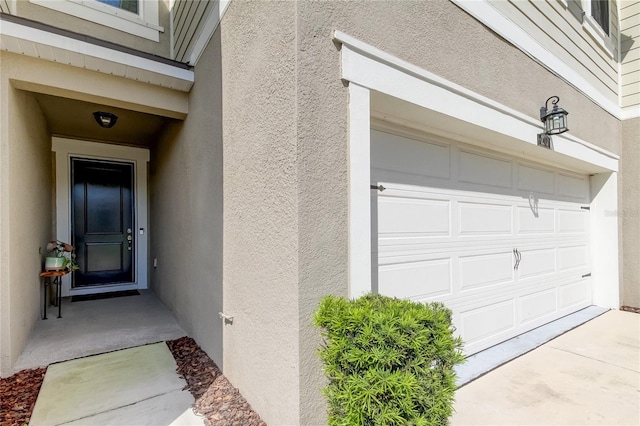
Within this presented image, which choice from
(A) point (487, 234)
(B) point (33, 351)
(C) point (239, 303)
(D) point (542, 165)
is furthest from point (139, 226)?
(D) point (542, 165)

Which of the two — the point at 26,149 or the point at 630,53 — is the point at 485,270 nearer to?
the point at 630,53

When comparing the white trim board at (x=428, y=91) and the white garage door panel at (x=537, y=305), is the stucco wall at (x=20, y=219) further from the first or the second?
the white garage door panel at (x=537, y=305)

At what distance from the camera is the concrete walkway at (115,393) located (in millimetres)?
2266

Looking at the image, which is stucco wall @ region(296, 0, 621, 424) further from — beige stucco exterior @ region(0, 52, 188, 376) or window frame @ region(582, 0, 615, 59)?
window frame @ region(582, 0, 615, 59)

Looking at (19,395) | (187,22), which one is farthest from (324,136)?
(19,395)

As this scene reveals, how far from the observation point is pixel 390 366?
141 cm

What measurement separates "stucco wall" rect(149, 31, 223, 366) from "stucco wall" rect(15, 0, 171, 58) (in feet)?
3.41

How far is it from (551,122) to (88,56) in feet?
15.2

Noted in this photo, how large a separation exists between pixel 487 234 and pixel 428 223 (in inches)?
39.4

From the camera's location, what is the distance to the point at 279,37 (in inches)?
76.5

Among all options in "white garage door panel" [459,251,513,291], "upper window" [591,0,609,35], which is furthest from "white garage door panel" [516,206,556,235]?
"upper window" [591,0,609,35]

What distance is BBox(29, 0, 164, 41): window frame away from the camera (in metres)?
3.55

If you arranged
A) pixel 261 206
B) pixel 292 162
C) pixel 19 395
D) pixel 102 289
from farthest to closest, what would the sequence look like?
pixel 102 289 < pixel 19 395 < pixel 261 206 < pixel 292 162

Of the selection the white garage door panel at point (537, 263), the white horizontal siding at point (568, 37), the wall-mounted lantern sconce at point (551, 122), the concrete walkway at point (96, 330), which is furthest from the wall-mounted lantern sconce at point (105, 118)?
the white garage door panel at point (537, 263)
